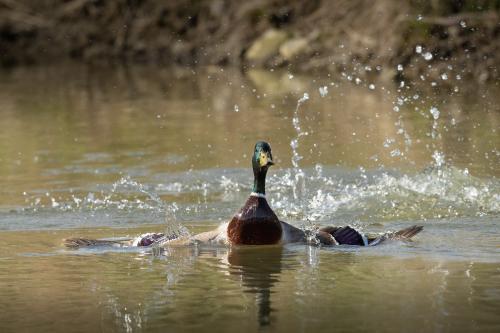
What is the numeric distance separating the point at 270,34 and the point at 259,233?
825 inches

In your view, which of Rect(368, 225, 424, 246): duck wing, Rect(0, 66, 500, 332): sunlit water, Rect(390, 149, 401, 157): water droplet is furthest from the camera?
Rect(390, 149, 401, 157): water droplet

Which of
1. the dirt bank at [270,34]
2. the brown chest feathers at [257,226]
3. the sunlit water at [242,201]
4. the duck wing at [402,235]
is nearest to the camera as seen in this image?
the sunlit water at [242,201]

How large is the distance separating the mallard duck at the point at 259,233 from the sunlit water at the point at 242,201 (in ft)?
0.34

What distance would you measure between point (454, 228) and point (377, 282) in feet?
7.67

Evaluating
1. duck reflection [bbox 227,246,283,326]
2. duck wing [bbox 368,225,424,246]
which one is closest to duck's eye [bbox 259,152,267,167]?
duck reflection [bbox 227,246,283,326]

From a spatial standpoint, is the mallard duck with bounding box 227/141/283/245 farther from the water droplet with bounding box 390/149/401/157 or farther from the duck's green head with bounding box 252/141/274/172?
the water droplet with bounding box 390/149/401/157

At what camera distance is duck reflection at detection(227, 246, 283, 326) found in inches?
293

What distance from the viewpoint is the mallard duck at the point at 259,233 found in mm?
9391

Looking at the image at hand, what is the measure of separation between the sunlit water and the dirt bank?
86.6 inches

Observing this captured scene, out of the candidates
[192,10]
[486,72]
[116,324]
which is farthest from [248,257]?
[192,10]

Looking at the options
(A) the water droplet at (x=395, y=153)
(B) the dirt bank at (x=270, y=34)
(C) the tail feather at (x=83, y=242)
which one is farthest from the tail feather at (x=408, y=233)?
(B) the dirt bank at (x=270, y=34)

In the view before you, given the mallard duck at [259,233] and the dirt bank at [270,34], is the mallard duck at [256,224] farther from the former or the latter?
the dirt bank at [270,34]

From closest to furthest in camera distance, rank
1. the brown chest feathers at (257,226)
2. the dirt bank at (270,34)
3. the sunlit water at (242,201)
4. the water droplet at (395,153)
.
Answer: the sunlit water at (242,201) → the brown chest feathers at (257,226) → the water droplet at (395,153) → the dirt bank at (270,34)

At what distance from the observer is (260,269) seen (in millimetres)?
8680
